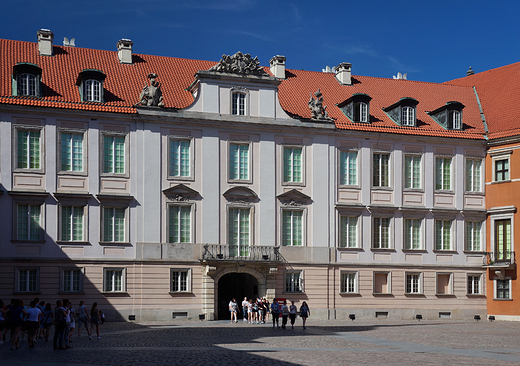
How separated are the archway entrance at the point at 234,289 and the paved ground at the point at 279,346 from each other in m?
6.62

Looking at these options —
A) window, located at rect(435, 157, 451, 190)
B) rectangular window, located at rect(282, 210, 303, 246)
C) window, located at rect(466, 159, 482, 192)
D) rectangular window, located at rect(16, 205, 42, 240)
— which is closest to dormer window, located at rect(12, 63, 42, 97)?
rectangular window, located at rect(16, 205, 42, 240)

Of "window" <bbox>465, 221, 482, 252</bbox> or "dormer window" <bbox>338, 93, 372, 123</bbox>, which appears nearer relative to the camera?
"dormer window" <bbox>338, 93, 372, 123</bbox>

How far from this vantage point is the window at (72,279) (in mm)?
45375

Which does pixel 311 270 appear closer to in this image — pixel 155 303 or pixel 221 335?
pixel 155 303

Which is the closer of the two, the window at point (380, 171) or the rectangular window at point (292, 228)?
the rectangular window at point (292, 228)

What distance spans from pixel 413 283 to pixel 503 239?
6.90m

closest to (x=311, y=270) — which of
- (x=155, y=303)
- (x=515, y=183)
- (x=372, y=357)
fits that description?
(x=155, y=303)

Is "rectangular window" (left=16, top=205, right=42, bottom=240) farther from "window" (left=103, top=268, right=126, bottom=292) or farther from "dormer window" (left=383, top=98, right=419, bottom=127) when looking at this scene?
"dormer window" (left=383, top=98, right=419, bottom=127)

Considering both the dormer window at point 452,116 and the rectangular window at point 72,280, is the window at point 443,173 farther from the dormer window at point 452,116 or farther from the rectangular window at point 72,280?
the rectangular window at point 72,280

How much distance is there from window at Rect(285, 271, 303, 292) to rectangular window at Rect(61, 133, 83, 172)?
1471 centimetres

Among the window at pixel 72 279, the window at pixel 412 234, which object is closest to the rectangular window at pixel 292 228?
the window at pixel 412 234

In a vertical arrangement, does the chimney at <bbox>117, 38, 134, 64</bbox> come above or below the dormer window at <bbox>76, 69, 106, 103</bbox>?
above

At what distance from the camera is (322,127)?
2024 inches

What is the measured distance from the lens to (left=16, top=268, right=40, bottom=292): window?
1745 inches
